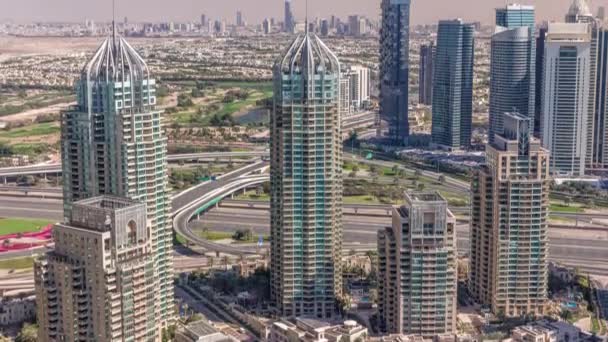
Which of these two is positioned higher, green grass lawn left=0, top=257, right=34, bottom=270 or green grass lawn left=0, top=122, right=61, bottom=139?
green grass lawn left=0, top=122, right=61, bottom=139

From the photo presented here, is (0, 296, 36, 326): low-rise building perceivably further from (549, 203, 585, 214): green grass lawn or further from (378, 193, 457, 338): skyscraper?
(549, 203, 585, 214): green grass lawn

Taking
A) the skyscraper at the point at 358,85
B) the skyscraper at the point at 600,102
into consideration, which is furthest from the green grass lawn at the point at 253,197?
the skyscraper at the point at 358,85

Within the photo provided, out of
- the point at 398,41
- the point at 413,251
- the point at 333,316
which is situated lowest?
the point at 333,316

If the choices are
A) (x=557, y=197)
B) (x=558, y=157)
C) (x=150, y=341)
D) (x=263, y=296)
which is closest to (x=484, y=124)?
(x=558, y=157)

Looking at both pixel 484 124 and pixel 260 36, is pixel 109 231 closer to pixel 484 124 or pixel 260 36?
pixel 484 124

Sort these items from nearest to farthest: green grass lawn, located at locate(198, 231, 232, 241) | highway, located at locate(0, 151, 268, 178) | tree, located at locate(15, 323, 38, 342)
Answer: tree, located at locate(15, 323, 38, 342) → green grass lawn, located at locate(198, 231, 232, 241) → highway, located at locate(0, 151, 268, 178)

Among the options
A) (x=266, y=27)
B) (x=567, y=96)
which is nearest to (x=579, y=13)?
(x=567, y=96)

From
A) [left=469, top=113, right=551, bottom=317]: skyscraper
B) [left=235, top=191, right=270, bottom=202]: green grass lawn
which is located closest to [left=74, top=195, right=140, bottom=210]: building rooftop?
[left=469, top=113, right=551, bottom=317]: skyscraper
